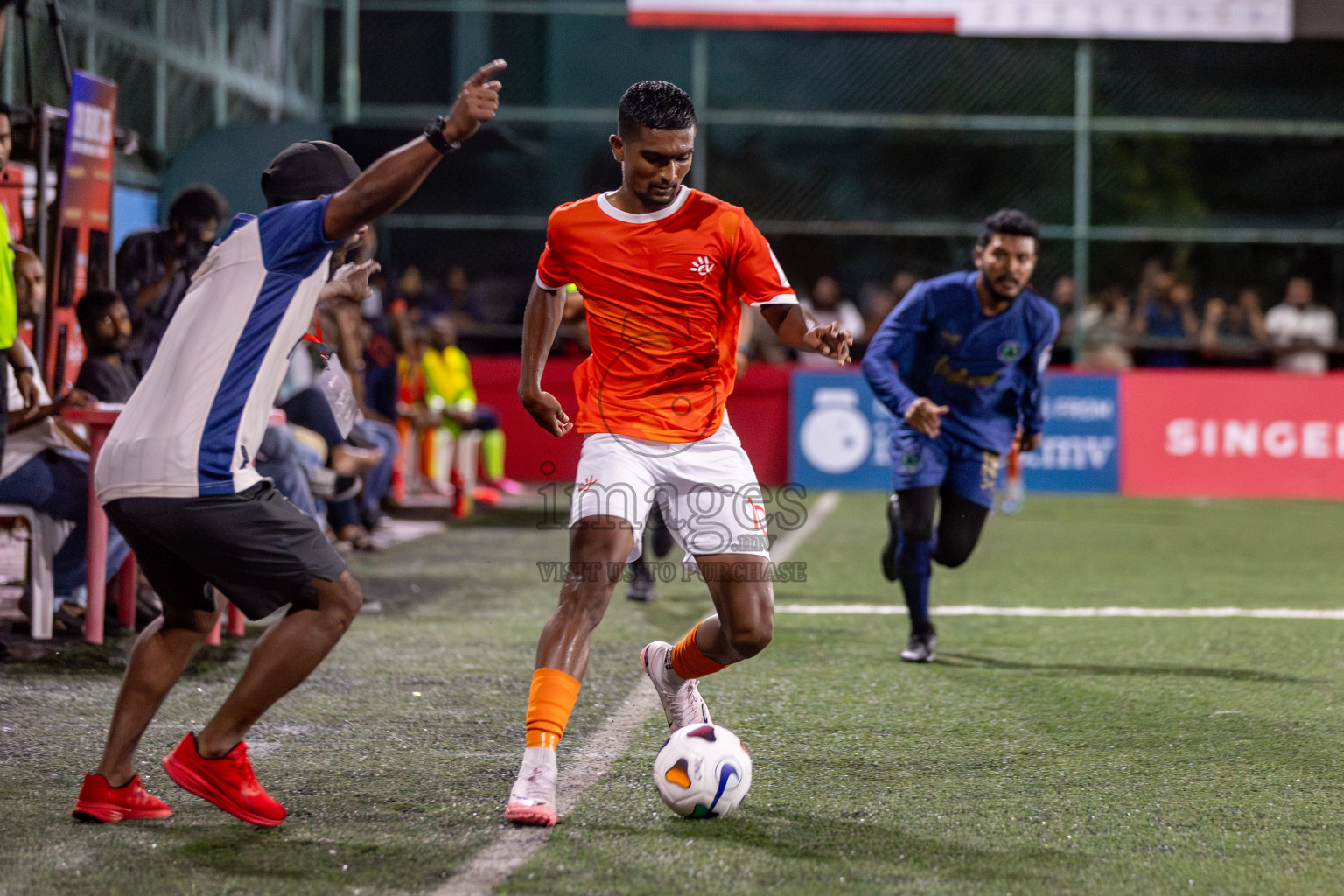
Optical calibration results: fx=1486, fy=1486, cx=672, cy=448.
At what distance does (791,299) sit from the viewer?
4.36 meters

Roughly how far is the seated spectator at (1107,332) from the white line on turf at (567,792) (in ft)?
43.1

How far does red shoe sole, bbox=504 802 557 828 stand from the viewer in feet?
12.6

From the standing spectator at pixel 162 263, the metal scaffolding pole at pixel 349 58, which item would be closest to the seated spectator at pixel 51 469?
the standing spectator at pixel 162 263

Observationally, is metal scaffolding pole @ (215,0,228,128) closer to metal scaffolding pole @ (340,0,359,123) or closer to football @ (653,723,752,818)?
metal scaffolding pole @ (340,0,359,123)

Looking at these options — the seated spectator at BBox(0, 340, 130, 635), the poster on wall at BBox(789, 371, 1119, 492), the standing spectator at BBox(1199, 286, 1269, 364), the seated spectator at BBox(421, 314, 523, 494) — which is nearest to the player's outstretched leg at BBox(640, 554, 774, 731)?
the seated spectator at BBox(0, 340, 130, 635)

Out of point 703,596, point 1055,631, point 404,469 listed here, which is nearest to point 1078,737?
point 1055,631

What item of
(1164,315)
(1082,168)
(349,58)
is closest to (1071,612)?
(1164,315)

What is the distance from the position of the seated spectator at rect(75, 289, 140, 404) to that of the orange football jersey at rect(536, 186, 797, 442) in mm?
3452

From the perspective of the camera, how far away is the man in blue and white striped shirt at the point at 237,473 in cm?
362

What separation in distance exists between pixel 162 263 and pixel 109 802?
5097 millimetres

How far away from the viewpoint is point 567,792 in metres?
4.23

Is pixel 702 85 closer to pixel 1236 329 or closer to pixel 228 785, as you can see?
pixel 1236 329

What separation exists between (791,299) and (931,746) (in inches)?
61.3

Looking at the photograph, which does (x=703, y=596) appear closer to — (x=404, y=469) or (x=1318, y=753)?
(x=1318, y=753)
